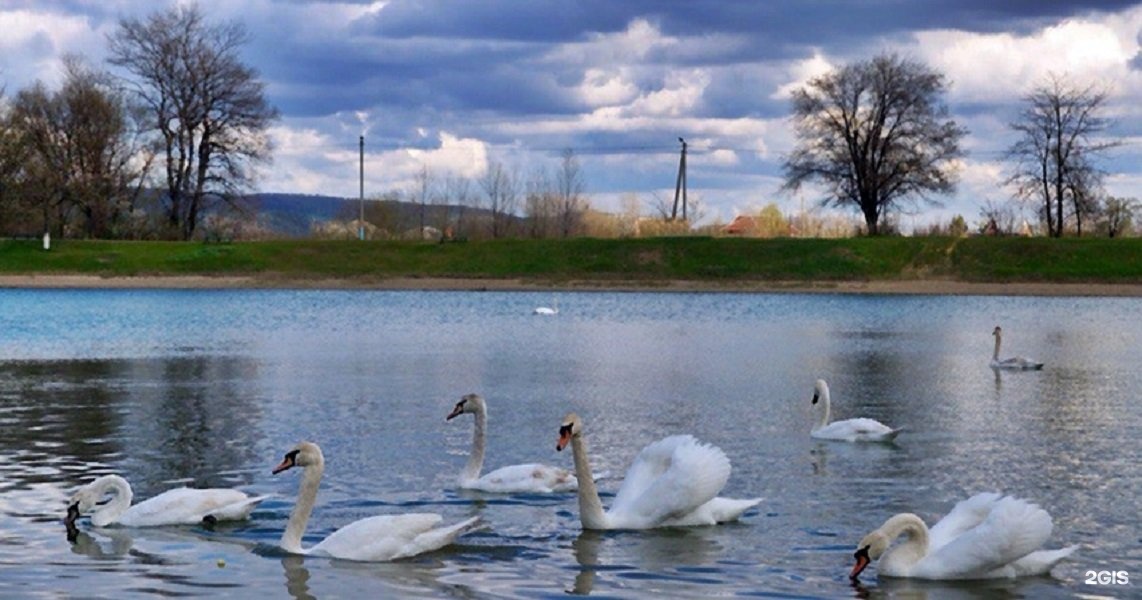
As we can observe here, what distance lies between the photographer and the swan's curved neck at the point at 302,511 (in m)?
12.7

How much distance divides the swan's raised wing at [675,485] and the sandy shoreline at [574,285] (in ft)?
205

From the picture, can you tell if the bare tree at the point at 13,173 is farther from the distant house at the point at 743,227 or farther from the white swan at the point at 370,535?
the white swan at the point at 370,535

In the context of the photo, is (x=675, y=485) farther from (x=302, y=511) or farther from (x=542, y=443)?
(x=542, y=443)

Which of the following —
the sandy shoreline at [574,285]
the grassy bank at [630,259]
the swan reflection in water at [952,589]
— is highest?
the grassy bank at [630,259]

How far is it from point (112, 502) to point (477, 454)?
375 centimetres

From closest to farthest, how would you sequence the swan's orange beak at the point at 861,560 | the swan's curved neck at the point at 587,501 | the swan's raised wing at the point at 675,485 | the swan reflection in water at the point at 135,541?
the swan's orange beak at the point at 861,560
the swan reflection in water at the point at 135,541
the swan's raised wing at the point at 675,485
the swan's curved neck at the point at 587,501

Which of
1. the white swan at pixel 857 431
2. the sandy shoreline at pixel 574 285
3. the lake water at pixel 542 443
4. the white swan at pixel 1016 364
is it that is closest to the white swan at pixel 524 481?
the lake water at pixel 542 443

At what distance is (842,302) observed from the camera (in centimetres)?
6631

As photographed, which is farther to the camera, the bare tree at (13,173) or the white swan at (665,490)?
the bare tree at (13,173)

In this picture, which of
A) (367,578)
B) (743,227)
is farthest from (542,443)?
(743,227)

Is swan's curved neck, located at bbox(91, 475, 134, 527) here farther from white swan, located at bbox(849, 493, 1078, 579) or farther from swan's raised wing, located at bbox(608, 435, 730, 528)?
white swan, located at bbox(849, 493, 1078, 579)

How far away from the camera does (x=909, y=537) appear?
1194 cm

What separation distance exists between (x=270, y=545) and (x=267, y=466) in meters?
4.30

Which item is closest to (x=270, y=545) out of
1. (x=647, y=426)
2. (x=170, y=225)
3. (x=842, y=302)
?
(x=647, y=426)
